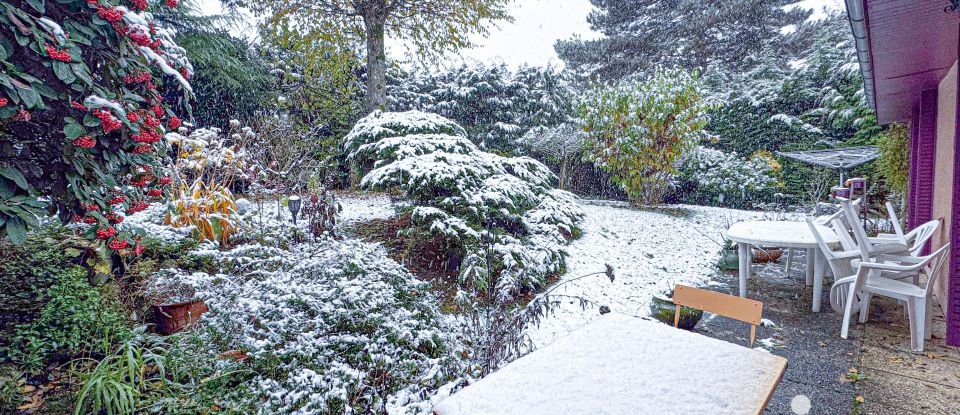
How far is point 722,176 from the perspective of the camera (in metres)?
9.55

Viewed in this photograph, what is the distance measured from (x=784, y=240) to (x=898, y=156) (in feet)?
15.7

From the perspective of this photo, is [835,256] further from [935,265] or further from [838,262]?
[935,265]

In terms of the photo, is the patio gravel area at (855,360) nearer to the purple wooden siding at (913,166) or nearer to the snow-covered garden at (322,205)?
the snow-covered garden at (322,205)

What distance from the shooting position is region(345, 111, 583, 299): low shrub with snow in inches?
142

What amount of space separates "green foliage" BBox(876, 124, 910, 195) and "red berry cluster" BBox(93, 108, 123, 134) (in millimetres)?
8420

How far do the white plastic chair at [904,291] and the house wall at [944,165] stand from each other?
1.91 feet

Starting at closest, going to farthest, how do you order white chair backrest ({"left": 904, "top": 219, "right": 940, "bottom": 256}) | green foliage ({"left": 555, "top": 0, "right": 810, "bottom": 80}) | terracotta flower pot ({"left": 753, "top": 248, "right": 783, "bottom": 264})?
1. white chair backrest ({"left": 904, "top": 219, "right": 940, "bottom": 256})
2. terracotta flower pot ({"left": 753, "top": 248, "right": 783, "bottom": 264})
3. green foliage ({"left": 555, "top": 0, "right": 810, "bottom": 80})

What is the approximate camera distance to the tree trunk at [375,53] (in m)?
7.68

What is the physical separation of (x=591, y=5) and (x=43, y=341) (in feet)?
56.3

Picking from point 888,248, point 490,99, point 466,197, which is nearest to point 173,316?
point 466,197

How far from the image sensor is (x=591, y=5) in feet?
52.8

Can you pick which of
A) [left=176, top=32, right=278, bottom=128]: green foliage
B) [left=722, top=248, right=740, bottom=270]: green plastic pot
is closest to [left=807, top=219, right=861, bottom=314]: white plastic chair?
[left=722, top=248, right=740, bottom=270]: green plastic pot

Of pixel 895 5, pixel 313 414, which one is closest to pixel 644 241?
pixel 895 5

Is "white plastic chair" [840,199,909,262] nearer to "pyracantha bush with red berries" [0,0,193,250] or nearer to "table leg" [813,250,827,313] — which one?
"table leg" [813,250,827,313]
